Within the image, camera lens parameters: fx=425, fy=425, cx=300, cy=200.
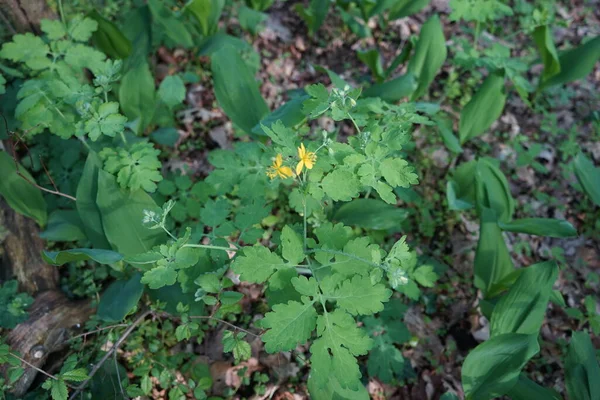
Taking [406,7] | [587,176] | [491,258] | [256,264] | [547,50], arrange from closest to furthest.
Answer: [256,264] → [491,258] → [587,176] → [547,50] → [406,7]

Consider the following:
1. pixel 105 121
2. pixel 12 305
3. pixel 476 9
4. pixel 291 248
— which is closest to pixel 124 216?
pixel 105 121

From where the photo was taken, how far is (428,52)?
2770 millimetres

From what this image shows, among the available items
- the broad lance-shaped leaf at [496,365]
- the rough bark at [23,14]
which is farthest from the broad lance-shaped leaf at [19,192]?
the broad lance-shaped leaf at [496,365]

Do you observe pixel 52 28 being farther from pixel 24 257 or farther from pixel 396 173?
pixel 396 173

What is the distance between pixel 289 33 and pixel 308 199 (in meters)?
2.30

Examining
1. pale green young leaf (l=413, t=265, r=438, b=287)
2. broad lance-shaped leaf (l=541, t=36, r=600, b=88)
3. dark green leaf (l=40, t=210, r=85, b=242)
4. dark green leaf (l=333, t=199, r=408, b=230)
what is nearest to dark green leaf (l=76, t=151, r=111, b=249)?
dark green leaf (l=40, t=210, r=85, b=242)

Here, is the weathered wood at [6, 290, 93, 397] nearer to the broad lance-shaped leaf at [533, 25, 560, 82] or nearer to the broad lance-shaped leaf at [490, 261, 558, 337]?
the broad lance-shaped leaf at [490, 261, 558, 337]

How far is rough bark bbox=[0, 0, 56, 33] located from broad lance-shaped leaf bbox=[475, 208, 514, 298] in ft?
9.14

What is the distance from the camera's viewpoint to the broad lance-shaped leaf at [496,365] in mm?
1786

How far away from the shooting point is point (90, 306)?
6.94ft

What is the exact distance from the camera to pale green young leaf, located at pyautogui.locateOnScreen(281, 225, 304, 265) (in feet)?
4.81

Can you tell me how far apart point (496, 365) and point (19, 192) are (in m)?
2.41

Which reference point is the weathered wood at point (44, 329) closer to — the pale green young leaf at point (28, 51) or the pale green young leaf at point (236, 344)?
the pale green young leaf at point (236, 344)

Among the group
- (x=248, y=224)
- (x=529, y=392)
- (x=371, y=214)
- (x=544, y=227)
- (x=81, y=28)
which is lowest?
(x=529, y=392)
